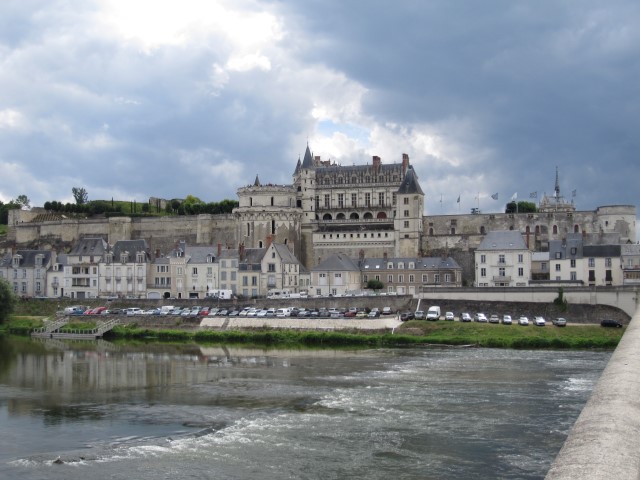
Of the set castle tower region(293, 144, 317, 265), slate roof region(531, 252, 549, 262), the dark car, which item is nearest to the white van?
the dark car

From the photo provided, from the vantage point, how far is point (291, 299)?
50094mm

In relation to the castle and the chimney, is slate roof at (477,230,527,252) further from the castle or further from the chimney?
the chimney

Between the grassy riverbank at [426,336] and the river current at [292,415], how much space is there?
11.3 ft

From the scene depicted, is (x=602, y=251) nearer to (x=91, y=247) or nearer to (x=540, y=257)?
(x=540, y=257)

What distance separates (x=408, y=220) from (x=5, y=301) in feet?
96.9

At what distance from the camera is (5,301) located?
164 feet

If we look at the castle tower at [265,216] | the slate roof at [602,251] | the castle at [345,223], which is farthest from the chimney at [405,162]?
the slate roof at [602,251]

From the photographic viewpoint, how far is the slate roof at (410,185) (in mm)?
63728

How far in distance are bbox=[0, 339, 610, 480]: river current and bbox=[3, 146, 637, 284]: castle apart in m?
27.6

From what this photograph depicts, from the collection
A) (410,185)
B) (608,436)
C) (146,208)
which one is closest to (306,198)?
(410,185)

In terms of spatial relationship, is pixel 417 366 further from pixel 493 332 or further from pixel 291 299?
pixel 291 299

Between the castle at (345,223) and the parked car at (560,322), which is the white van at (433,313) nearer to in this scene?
the parked car at (560,322)

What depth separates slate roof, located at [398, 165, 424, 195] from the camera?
6373 cm

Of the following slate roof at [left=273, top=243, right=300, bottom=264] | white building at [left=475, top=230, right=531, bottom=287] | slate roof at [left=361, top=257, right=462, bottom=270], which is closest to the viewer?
white building at [left=475, top=230, right=531, bottom=287]
